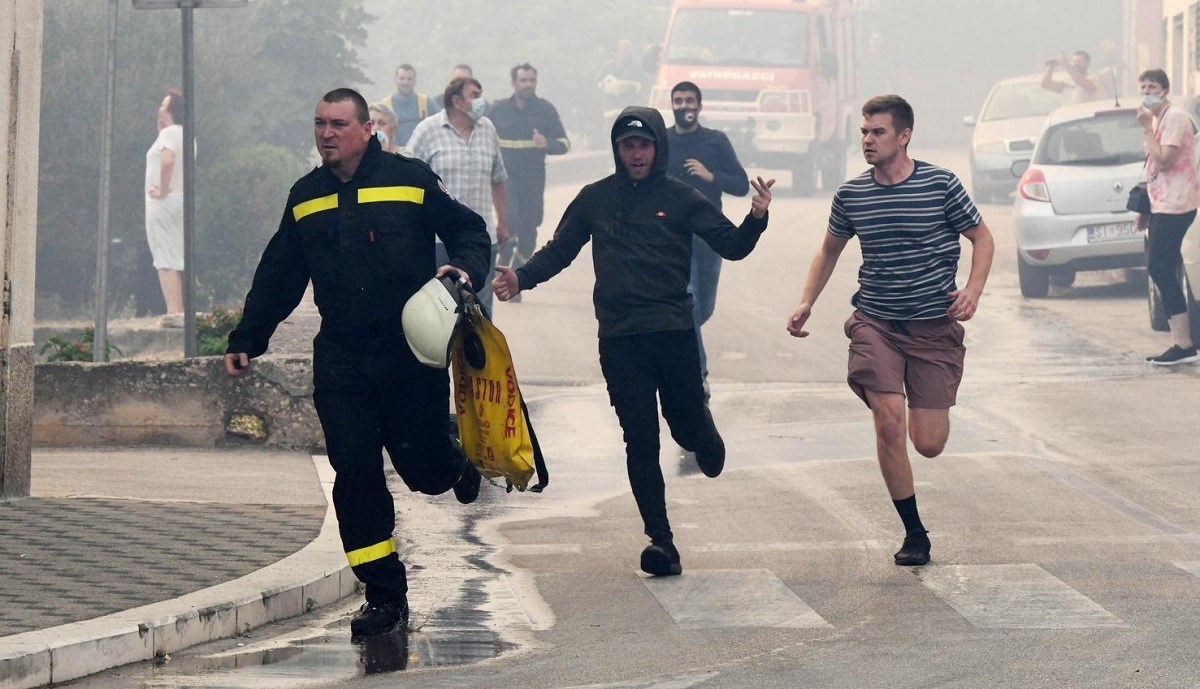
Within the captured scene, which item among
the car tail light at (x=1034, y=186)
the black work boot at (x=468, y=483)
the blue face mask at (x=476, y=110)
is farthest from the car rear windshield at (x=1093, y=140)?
the black work boot at (x=468, y=483)

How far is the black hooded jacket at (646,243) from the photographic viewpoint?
28.6 feet

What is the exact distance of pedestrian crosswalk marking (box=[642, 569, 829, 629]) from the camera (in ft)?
24.2

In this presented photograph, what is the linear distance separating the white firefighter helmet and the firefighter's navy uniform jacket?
0.53 ft

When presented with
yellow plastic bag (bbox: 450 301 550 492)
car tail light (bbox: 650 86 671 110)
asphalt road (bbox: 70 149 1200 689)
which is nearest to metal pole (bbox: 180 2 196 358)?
asphalt road (bbox: 70 149 1200 689)

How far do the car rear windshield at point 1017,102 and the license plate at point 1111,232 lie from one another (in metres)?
14.2

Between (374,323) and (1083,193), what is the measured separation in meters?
12.4

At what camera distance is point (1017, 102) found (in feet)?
108

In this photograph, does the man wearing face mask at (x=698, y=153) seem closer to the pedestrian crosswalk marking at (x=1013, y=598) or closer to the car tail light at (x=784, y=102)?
the pedestrian crosswalk marking at (x=1013, y=598)

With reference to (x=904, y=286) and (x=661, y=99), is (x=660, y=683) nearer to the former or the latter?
(x=904, y=286)

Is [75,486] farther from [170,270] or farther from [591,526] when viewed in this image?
[170,270]

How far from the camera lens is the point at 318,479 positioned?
10.7 metres

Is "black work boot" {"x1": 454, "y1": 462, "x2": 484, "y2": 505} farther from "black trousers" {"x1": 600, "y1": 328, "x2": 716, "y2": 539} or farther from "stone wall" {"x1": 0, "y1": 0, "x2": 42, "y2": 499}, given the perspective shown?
"stone wall" {"x1": 0, "y1": 0, "x2": 42, "y2": 499}

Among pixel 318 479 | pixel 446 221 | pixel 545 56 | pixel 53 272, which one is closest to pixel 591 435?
pixel 318 479

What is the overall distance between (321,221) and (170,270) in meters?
11.4
